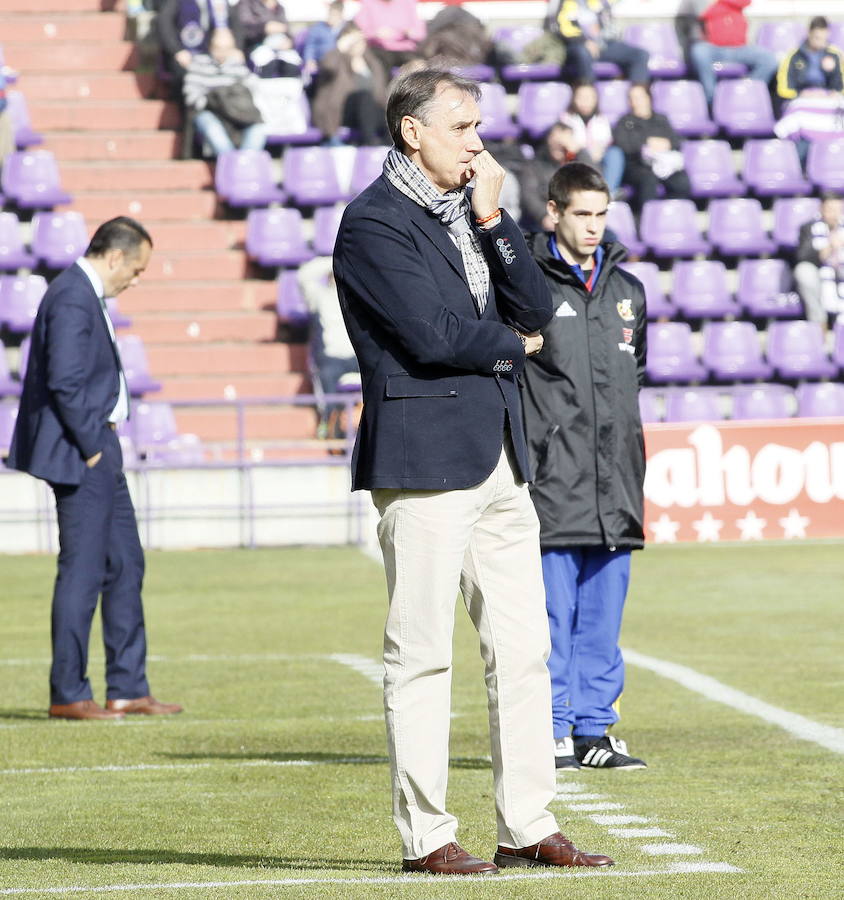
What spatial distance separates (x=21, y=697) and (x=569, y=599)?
317 centimetres

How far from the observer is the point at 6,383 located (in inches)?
732

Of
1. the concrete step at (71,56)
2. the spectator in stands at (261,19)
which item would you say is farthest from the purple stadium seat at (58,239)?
the concrete step at (71,56)

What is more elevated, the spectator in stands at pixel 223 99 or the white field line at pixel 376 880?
the spectator in stands at pixel 223 99

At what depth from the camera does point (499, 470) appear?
4543 millimetres

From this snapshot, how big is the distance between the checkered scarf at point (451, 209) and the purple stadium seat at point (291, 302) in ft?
49.7

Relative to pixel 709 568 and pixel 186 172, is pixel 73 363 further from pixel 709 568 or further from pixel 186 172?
pixel 186 172

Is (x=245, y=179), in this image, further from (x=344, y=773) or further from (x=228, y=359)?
(x=344, y=773)

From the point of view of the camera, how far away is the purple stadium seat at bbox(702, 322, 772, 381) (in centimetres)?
2012

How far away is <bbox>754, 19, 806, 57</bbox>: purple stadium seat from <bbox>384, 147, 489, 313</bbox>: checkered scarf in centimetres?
1973

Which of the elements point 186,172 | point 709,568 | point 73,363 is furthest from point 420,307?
point 186,172

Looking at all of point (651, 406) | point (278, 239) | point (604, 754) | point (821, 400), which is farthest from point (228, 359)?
point (604, 754)

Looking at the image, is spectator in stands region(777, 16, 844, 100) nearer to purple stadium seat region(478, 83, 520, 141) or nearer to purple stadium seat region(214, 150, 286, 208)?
purple stadium seat region(478, 83, 520, 141)

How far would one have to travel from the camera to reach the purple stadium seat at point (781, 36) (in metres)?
23.5

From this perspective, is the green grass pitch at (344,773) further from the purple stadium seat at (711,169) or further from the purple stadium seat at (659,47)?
the purple stadium seat at (659,47)
